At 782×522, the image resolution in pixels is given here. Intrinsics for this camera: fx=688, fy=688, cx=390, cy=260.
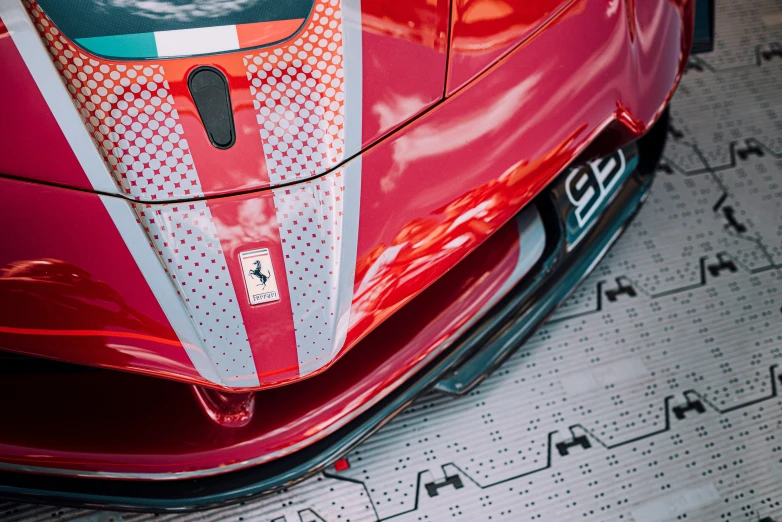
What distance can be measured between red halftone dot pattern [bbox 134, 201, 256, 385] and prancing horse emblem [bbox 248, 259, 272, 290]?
2cm

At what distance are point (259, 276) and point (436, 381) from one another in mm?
332

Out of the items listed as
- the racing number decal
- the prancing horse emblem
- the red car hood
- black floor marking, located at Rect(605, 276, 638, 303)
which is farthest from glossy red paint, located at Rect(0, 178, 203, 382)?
black floor marking, located at Rect(605, 276, 638, 303)

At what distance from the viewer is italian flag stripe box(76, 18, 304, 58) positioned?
0.69 metres

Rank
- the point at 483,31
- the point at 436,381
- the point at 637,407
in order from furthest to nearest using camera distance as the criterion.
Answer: the point at 637,407 < the point at 436,381 < the point at 483,31

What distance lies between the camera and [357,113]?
744mm

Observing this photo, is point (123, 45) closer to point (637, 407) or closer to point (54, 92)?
point (54, 92)

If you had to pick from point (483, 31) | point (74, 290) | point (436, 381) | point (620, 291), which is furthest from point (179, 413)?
point (620, 291)

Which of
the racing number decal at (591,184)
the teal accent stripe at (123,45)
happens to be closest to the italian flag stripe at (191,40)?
the teal accent stripe at (123,45)

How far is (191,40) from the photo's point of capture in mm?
700

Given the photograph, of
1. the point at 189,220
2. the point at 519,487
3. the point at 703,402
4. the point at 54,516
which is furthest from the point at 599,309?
the point at 54,516

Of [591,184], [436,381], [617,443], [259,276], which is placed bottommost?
[617,443]

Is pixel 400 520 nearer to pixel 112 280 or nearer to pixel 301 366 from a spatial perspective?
pixel 301 366

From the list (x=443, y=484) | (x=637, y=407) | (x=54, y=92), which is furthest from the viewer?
(x=637, y=407)

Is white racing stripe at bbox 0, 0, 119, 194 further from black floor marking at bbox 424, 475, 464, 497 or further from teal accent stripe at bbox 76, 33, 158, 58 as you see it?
black floor marking at bbox 424, 475, 464, 497
